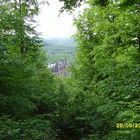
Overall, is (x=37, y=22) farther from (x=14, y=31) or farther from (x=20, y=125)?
(x=20, y=125)

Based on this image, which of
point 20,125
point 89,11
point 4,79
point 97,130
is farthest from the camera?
point 89,11

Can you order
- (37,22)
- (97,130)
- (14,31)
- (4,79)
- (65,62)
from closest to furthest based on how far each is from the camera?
(4,79) → (97,130) → (14,31) → (37,22) → (65,62)

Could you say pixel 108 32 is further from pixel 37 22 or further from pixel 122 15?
pixel 37 22

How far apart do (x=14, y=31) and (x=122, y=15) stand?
5.89m

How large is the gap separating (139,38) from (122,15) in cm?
133

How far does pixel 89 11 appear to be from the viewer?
2611 centimetres

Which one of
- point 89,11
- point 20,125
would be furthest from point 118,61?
point 89,11

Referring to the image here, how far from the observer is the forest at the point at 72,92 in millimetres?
9219

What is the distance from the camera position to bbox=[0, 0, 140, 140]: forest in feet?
30.2

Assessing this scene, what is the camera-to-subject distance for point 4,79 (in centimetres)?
1120

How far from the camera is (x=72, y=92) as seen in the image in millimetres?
19156

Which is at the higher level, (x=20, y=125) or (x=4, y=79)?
→ (x=4, y=79)

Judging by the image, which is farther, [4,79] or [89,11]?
[89,11]

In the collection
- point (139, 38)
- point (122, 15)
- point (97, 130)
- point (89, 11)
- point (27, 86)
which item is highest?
point (89, 11)
